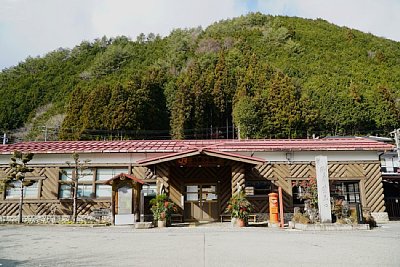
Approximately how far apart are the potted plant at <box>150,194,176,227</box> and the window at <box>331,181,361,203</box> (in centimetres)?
671

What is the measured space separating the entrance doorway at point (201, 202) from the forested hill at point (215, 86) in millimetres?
16596

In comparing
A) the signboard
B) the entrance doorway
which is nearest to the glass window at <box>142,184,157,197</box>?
the entrance doorway

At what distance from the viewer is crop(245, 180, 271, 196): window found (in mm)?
13312

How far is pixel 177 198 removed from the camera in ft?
41.9

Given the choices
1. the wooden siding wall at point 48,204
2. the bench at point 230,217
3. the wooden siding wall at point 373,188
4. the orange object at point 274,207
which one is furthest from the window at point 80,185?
the wooden siding wall at point 373,188

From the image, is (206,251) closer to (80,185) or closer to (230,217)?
(230,217)

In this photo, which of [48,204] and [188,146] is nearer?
[48,204]

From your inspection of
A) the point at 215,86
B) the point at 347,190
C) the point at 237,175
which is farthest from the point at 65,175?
the point at 215,86

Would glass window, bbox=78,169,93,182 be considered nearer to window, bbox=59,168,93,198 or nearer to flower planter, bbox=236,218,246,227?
window, bbox=59,168,93,198

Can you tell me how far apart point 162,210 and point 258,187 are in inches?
166

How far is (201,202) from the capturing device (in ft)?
43.1

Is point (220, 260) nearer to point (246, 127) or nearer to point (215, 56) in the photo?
point (246, 127)

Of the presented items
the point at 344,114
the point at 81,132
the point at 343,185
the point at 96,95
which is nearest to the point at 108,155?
the point at 343,185

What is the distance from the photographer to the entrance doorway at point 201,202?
1300 centimetres
